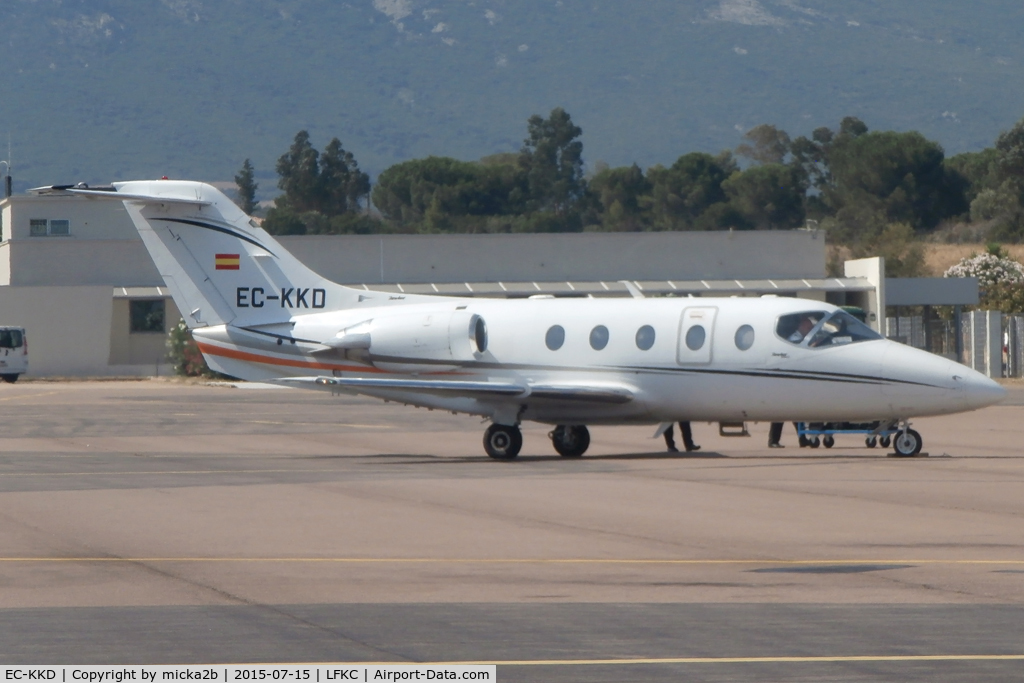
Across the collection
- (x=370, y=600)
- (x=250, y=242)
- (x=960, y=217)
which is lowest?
(x=370, y=600)

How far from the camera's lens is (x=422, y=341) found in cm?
2377

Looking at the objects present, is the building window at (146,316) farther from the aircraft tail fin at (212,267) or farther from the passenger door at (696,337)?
the passenger door at (696,337)

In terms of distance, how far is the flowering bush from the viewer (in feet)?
257

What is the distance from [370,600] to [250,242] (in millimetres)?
15854

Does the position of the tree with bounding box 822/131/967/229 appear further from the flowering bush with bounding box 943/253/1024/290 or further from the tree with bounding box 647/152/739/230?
the flowering bush with bounding box 943/253/1024/290

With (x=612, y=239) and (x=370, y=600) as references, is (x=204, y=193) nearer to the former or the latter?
(x=370, y=600)

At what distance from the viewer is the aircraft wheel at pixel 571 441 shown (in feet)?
78.8

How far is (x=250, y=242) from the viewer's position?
83.2 ft

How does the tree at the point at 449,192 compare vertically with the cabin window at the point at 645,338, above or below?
above

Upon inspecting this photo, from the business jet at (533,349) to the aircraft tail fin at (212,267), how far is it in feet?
0.08

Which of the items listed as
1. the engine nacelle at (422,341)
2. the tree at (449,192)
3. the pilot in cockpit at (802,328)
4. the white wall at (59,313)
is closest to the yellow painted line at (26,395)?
the white wall at (59,313)

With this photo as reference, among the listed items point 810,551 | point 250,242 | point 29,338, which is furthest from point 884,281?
point 810,551

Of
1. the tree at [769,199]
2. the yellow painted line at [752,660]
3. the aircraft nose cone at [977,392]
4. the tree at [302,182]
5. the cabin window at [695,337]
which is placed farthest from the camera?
the tree at [302,182]

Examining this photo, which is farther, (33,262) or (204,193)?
(33,262)
